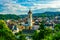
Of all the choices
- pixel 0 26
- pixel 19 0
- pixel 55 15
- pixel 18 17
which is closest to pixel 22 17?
pixel 18 17

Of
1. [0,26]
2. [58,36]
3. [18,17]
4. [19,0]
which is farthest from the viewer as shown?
[18,17]

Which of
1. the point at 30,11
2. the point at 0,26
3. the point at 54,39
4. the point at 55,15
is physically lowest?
the point at 55,15

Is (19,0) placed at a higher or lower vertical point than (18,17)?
higher

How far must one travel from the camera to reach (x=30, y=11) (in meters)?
43.1

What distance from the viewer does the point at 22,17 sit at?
2206 inches

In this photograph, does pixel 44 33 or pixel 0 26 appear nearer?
pixel 44 33

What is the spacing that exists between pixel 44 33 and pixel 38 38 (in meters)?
0.47

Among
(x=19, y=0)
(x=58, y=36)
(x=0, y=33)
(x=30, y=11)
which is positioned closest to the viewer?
(x=58, y=36)

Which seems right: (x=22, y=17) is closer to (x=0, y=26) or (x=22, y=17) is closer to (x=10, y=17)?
(x=10, y=17)

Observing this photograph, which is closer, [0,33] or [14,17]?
[0,33]

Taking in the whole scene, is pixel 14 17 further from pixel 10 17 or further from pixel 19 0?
pixel 19 0

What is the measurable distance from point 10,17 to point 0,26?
3531 centimetres

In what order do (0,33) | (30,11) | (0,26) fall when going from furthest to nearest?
(30,11) < (0,26) < (0,33)

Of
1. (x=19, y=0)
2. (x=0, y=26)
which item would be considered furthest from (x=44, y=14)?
(x=0, y=26)
